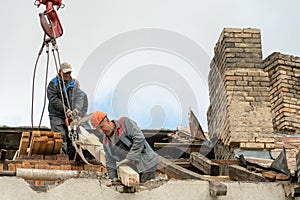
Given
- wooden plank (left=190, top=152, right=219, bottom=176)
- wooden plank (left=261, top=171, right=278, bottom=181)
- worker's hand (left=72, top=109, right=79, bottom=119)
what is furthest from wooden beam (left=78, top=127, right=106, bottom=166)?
wooden plank (left=261, top=171, right=278, bottom=181)

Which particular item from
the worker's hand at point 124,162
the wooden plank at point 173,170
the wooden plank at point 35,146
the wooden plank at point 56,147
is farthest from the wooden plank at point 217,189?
the wooden plank at point 35,146

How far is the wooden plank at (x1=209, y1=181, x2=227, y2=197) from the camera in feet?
19.3

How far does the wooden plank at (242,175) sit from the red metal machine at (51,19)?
3.61 metres

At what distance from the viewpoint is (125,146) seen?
650 cm

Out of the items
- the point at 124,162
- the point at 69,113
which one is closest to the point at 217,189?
the point at 124,162

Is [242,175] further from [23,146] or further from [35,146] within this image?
[23,146]

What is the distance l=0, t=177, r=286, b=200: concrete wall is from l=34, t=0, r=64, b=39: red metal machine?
11.8ft

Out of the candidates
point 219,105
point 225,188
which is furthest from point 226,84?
point 225,188

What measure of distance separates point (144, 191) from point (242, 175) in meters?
1.32

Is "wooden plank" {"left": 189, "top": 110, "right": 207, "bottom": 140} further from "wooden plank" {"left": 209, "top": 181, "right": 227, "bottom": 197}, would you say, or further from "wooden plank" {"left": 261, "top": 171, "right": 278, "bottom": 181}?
"wooden plank" {"left": 209, "top": 181, "right": 227, "bottom": 197}

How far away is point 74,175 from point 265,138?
11.3 feet

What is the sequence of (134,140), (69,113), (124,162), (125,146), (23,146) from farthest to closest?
(69,113) < (23,146) < (125,146) < (134,140) < (124,162)

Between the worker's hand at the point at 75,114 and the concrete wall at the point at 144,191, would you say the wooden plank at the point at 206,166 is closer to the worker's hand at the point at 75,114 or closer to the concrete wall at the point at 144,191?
the concrete wall at the point at 144,191

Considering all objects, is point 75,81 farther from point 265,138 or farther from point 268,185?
point 268,185
